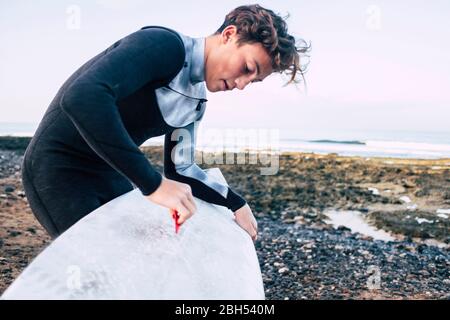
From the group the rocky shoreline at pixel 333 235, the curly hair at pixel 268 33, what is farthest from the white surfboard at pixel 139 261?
the rocky shoreline at pixel 333 235

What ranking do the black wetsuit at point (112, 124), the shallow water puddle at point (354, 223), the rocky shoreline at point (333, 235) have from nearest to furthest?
the black wetsuit at point (112, 124) → the rocky shoreline at point (333, 235) → the shallow water puddle at point (354, 223)

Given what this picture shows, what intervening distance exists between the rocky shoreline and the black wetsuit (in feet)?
7.97

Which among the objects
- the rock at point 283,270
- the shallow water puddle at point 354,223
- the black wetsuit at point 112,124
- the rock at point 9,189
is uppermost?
the black wetsuit at point 112,124

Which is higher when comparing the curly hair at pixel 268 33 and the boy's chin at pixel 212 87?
the curly hair at pixel 268 33

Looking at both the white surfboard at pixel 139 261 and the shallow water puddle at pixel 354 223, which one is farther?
the shallow water puddle at pixel 354 223

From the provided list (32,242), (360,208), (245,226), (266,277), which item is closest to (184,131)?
(245,226)

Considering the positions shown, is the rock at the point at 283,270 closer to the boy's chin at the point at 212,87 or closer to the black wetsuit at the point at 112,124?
the black wetsuit at the point at 112,124

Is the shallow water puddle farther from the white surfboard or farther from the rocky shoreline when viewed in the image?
the white surfboard

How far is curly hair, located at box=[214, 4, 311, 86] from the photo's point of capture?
1.78 metres

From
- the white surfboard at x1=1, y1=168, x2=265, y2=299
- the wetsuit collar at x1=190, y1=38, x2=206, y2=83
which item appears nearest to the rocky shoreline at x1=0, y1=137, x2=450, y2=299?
the white surfboard at x1=1, y1=168, x2=265, y2=299

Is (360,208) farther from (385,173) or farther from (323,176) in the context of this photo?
(385,173)

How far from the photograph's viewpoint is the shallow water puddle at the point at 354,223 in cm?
645

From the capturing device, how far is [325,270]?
4.80 metres

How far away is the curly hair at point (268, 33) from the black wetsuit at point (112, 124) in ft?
0.58
